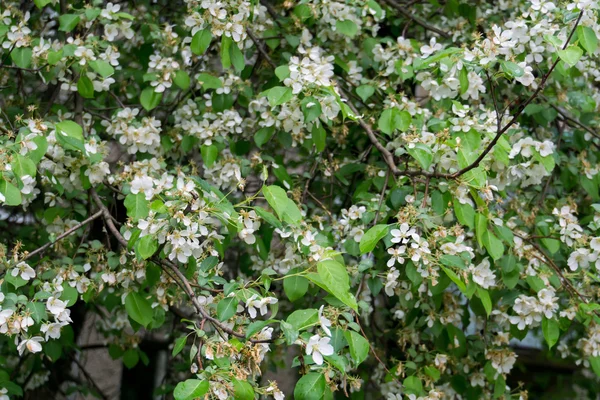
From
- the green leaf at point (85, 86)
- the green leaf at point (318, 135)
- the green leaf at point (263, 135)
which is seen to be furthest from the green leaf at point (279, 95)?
the green leaf at point (85, 86)

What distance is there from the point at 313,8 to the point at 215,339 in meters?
1.52

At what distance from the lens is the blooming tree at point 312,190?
93.1 inches

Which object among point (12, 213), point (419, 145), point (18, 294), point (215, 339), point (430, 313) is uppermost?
point (419, 145)

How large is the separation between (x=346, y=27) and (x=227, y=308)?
4.82 feet

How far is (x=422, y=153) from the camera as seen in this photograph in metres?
2.69

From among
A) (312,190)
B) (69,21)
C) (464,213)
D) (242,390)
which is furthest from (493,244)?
(69,21)

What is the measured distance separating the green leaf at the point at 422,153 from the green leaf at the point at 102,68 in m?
1.08

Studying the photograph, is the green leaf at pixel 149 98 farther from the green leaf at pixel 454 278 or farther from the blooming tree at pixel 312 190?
the green leaf at pixel 454 278

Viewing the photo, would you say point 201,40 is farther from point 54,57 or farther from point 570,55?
point 570,55

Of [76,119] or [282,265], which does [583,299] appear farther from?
[76,119]

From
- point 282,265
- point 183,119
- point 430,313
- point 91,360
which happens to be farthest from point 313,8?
point 91,360

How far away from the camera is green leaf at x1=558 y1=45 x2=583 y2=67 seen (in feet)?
8.42

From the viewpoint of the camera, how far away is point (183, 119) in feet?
10.9

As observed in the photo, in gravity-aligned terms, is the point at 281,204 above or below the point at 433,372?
above
